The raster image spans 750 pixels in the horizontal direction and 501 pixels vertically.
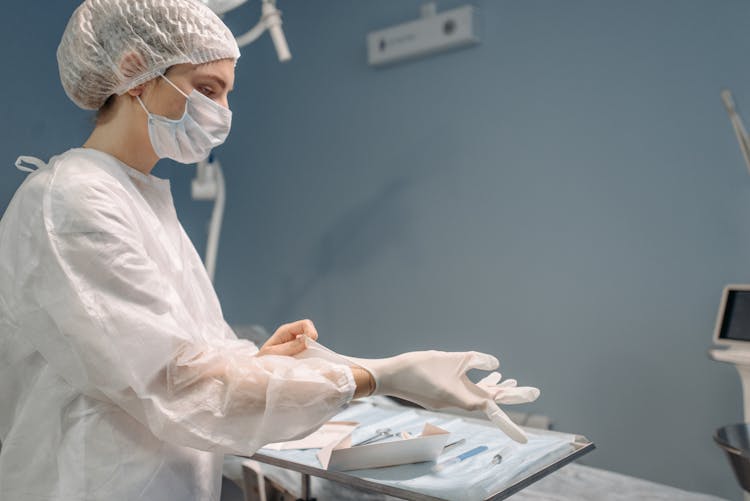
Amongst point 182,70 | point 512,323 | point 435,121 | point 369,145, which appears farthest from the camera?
point 369,145

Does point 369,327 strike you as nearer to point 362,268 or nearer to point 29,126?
point 362,268

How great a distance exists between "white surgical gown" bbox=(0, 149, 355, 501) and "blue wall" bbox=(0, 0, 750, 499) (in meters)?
1.22

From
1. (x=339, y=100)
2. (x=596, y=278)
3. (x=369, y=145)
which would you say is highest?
(x=339, y=100)

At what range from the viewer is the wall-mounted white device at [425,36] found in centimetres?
208

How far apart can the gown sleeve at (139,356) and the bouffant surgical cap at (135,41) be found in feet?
0.72

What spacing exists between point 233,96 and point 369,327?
114cm

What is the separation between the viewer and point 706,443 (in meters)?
1.73

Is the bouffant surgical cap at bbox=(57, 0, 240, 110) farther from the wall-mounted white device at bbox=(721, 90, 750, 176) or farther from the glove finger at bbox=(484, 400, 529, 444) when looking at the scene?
the wall-mounted white device at bbox=(721, 90, 750, 176)

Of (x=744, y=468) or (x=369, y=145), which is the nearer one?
(x=744, y=468)

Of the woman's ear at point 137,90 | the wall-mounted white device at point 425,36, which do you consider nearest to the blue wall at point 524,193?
the wall-mounted white device at point 425,36

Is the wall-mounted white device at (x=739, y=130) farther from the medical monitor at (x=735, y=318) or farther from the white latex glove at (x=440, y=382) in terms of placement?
the white latex glove at (x=440, y=382)

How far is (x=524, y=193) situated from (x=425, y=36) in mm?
600

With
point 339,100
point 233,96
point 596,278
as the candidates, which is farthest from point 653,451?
point 233,96

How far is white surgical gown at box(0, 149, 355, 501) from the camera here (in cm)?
83
